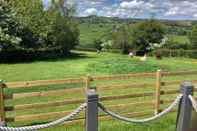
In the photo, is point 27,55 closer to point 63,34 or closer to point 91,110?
point 63,34

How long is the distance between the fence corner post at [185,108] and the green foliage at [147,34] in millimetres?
53273

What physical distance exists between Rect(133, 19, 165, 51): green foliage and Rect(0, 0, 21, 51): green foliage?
31105mm

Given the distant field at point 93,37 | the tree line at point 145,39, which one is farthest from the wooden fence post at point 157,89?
the distant field at point 93,37

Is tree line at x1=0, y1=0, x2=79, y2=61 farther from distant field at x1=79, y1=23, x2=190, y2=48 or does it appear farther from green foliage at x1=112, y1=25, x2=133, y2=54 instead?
distant field at x1=79, y1=23, x2=190, y2=48

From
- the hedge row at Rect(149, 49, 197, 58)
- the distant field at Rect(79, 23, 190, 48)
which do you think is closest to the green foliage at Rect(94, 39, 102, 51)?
the distant field at Rect(79, 23, 190, 48)

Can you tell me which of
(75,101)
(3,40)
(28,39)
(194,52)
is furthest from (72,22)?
(75,101)

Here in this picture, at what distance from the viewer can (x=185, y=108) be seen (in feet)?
20.8

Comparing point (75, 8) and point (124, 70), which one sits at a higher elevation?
point (75, 8)

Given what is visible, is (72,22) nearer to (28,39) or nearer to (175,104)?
(28,39)

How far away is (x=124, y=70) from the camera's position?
77.6ft

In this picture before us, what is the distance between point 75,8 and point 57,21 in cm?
649

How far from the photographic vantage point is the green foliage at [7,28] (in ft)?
101

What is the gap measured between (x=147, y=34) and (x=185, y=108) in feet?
187

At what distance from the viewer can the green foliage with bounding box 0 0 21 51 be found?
30.7 metres
